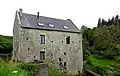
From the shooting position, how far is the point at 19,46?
24.1m

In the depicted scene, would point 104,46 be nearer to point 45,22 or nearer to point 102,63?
point 102,63

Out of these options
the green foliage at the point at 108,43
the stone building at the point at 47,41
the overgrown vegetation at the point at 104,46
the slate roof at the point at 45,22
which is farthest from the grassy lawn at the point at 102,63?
the slate roof at the point at 45,22

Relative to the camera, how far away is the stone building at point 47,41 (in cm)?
2434

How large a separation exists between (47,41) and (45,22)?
8.70ft

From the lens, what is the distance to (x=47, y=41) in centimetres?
2620

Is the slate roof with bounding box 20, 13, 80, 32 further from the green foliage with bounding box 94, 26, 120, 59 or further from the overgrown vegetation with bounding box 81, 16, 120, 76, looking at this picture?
the green foliage with bounding box 94, 26, 120, 59

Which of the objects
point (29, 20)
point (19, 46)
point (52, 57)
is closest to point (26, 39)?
point (19, 46)

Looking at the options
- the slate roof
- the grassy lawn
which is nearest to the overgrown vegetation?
the grassy lawn

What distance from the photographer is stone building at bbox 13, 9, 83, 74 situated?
24344mm

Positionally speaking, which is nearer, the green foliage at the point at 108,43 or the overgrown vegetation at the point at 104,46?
the overgrown vegetation at the point at 104,46

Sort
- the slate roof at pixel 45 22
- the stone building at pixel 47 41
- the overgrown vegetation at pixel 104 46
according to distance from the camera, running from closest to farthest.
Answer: the stone building at pixel 47 41 → the slate roof at pixel 45 22 → the overgrown vegetation at pixel 104 46

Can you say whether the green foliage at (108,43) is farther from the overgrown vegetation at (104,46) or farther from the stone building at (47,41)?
the stone building at (47,41)

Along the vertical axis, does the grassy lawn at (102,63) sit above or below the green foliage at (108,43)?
below

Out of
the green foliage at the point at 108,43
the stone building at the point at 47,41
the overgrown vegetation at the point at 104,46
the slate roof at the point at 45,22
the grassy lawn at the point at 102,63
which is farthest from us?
the green foliage at the point at 108,43
